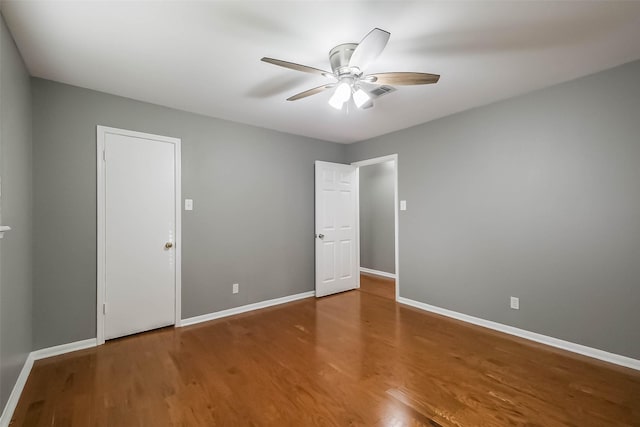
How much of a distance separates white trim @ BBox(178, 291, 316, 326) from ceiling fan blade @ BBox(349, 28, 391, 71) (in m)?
3.12

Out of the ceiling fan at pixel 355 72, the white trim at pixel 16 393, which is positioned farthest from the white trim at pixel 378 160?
the white trim at pixel 16 393

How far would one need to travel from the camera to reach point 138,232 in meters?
2.94

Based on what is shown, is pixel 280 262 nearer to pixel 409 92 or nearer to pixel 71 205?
pixel 71 205

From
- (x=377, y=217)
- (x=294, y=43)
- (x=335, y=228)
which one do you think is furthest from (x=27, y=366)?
(x=377, y=217)

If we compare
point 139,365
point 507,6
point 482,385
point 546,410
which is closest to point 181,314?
point 139,365

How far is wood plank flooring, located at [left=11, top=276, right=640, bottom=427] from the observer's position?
1.75 m

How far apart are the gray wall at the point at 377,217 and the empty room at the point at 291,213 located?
1565 millimetres

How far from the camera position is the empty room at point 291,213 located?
1.79 metres

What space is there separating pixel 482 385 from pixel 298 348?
1.52m

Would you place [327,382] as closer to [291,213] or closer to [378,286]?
[291,213]

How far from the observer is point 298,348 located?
2656 mm

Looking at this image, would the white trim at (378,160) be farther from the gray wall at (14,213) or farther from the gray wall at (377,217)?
the gray wall at (14,213)

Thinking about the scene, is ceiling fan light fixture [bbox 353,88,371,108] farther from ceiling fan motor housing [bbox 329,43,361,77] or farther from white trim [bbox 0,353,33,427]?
white trim [bbox 0,353,33,427]

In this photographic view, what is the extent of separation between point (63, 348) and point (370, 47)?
3.56m
